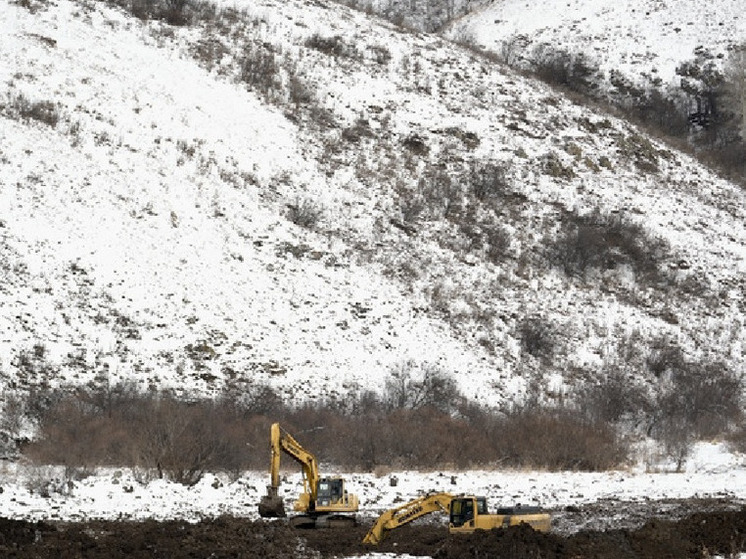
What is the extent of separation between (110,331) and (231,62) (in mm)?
19768

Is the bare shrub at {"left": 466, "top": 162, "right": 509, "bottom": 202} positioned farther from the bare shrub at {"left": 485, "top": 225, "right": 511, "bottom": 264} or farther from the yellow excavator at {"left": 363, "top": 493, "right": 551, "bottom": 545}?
the yellow excavator at {"left": 363, "top": 493, "right": 551, "bottom": 545}

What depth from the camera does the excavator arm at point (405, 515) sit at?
14.0 m

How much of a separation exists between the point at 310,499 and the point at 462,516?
3148 millimetres

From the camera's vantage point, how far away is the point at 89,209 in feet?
99.7

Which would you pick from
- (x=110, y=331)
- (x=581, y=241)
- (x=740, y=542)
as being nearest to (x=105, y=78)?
(x=110, y=331)

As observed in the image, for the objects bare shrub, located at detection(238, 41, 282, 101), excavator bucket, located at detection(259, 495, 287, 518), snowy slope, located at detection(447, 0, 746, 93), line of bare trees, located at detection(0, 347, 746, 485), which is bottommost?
line of bare trees, located at detection(0, 347, 746, 485)

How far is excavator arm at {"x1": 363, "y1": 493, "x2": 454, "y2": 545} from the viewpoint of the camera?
14047mm

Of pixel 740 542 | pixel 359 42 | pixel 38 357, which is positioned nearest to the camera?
pixel 740 542

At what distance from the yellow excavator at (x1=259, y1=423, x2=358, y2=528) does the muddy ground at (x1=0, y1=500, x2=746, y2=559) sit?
0.25 meters

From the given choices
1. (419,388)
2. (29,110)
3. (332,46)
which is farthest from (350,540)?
(332,46)

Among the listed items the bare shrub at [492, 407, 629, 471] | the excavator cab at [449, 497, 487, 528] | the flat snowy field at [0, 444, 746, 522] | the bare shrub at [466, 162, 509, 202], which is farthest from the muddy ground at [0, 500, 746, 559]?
the bare shrub at [466, 162, 509, 202]

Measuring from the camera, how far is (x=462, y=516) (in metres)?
14.1

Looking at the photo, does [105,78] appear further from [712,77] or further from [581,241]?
[712,77]

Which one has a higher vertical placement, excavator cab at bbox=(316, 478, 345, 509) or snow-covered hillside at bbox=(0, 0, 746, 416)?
snow-covered hillside at bbox=(0, 0, 746, 416)
